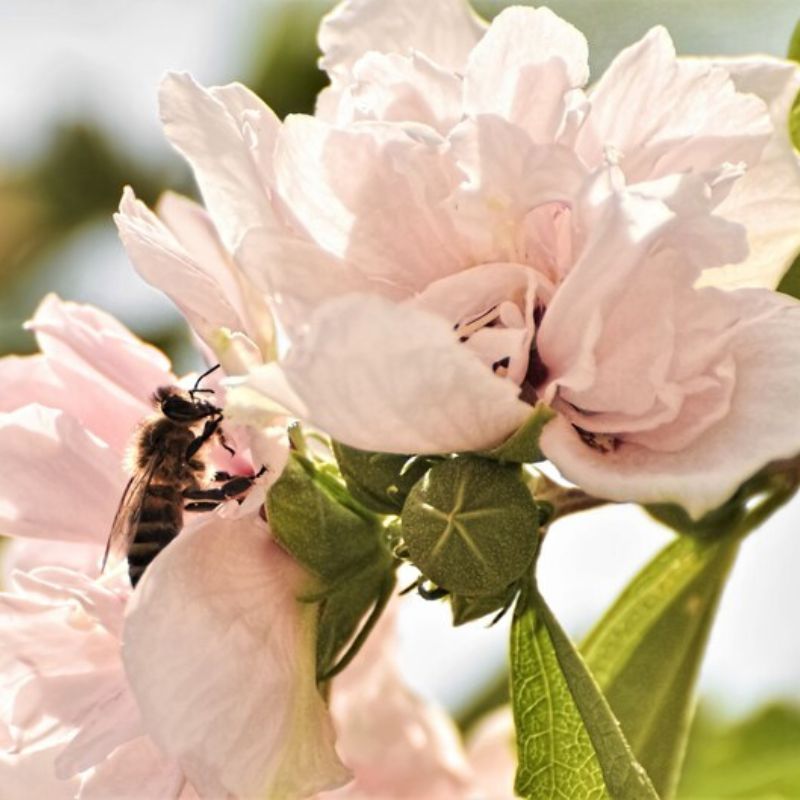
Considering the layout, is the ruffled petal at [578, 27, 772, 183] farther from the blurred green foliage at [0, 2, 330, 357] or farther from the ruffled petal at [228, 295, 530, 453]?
the blurred green foliage at [0, 2, 330, 357]

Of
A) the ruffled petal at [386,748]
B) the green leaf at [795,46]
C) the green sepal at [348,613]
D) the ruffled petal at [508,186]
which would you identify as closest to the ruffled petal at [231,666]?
the green sepal at [348,613]

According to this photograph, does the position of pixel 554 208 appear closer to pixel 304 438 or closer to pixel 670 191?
pixel 670 191

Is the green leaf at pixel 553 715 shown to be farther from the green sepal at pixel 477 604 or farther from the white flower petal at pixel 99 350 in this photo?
the white flower petal at pixel 99 350

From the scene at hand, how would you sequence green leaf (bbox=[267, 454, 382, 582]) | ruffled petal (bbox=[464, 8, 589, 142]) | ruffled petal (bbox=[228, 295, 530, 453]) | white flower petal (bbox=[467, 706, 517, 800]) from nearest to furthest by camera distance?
ruffled petal (bbox=[228, 295, 530, 453]), ruffled petal (bbox=[464, 8, 589, 142]), green leaf (bbox=[267, 454, 382, 582]), white flower petal (bbox=[467, 706, 517, 800])

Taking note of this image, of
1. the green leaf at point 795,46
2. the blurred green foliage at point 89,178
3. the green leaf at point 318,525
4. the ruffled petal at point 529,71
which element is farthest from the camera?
the blurred green foliage at point 89,178

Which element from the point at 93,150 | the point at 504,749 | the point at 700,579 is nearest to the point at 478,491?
the point at 700,579

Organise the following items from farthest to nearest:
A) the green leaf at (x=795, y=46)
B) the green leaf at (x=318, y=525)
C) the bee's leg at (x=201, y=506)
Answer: the green leaf at (x=795, y=46), the bee's leg at (x=201, y=506), the green leaf at (x=318, y=525)

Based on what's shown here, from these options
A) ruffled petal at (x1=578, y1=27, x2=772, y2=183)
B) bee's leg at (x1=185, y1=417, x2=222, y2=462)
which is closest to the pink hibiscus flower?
ruffled petal at (x1=578, y1=27, x2=772, y2=183)
